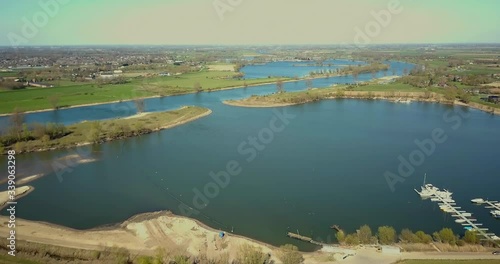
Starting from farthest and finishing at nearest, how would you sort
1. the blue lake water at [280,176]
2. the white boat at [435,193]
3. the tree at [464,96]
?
the tree at [464,96], the white boat at [435,193], the blue lake water at [280,176]

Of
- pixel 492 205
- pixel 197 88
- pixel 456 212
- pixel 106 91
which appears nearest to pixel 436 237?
pixel 456 212

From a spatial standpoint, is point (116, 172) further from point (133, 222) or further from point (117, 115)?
point (117, 115)

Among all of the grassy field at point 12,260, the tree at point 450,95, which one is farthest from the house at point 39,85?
the tree at point 450,95

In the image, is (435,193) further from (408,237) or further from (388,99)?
(388,99)

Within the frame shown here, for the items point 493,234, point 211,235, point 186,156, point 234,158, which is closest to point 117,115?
point 186,156

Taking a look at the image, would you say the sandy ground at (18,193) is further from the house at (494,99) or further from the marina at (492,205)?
the house at (494,99)
